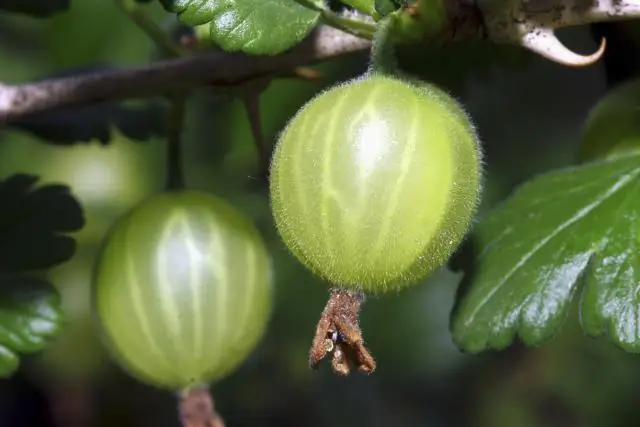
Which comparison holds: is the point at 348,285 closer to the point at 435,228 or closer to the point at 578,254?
the point at 435,228

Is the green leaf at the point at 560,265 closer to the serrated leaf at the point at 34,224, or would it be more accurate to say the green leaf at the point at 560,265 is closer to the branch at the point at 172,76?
the branch at the point at 172,76

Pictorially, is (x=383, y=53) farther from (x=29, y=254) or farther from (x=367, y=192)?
(x=29, y=254)

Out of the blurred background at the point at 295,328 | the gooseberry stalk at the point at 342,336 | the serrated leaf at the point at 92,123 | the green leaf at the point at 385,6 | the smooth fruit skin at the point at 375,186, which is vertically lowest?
the blurred background at the point at 295,328

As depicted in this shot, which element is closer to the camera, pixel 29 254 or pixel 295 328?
pixel 29 254

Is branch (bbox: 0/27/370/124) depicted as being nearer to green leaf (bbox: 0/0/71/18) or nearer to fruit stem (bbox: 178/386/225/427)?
green leaf (bbox: 0/0/71/18)

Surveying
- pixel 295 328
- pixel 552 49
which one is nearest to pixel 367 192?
pixel 552 49

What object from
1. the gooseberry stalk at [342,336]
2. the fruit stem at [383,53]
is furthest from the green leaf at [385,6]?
the gooseberry stalk at [342,336]
